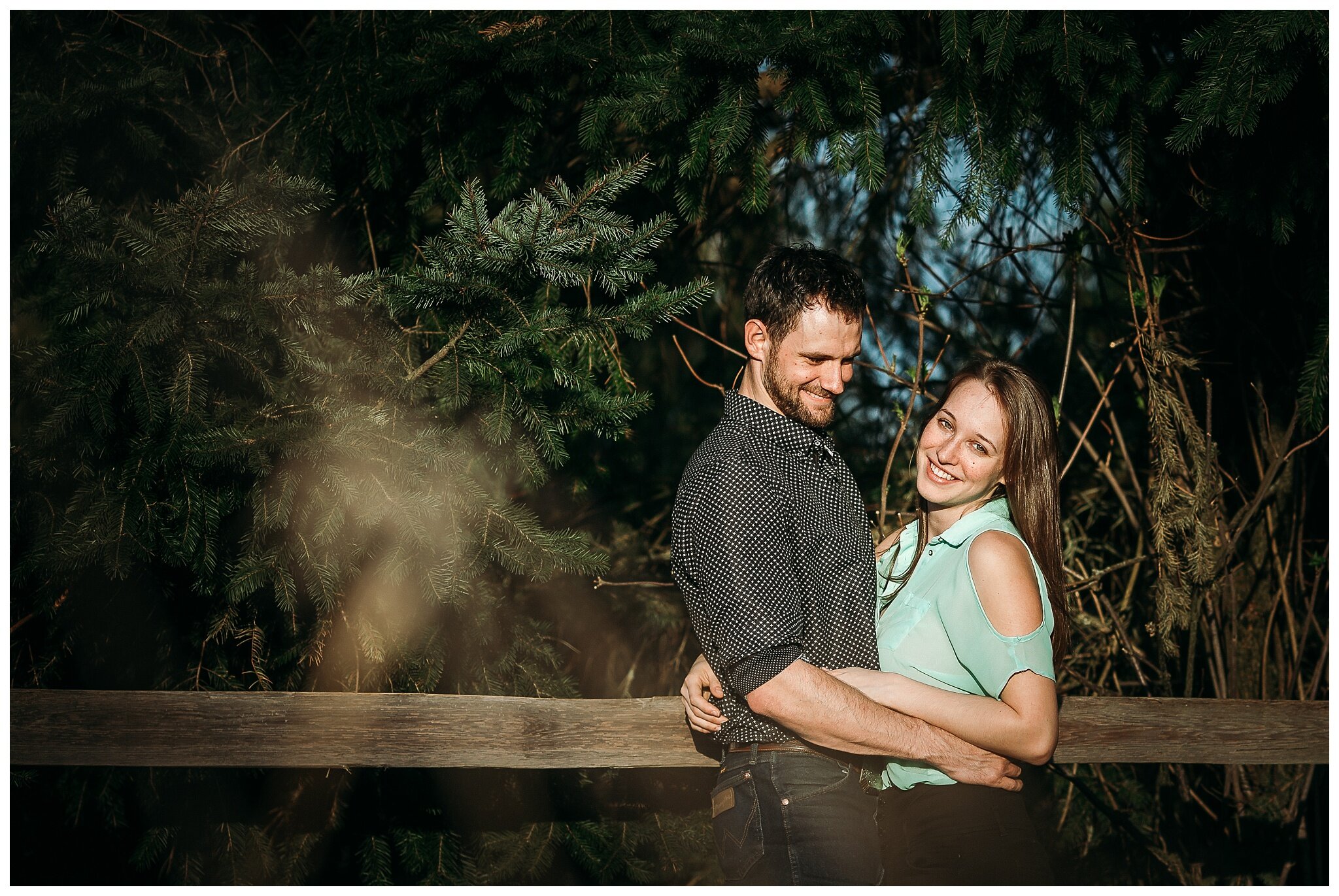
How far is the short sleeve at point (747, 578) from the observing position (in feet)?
5.86

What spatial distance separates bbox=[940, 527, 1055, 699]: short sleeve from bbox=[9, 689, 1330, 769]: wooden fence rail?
0.82 meters

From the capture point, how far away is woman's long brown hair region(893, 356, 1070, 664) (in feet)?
6.75

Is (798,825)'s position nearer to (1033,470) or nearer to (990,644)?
(990,644)

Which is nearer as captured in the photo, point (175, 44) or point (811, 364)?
point (811, 364)

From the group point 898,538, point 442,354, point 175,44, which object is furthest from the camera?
point 175,44

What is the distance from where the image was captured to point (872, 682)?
1.88 m

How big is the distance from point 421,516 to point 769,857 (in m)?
1.10

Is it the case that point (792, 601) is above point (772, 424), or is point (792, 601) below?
below

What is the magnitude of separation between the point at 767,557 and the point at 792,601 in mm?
99

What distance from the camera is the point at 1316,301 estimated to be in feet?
9.57

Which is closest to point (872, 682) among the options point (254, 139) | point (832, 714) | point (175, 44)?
point (832, 714)

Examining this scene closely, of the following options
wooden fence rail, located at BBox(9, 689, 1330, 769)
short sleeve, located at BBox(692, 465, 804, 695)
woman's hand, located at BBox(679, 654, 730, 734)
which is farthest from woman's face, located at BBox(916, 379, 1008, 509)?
wooden fence rail, located at BBox(9, 689, 1330, 769)

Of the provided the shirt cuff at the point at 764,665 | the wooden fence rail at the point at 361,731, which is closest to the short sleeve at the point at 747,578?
the shirt cuff at the point at 764,665

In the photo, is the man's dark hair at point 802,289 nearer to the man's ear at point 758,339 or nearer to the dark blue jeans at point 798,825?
the man's ear at point 758,339
